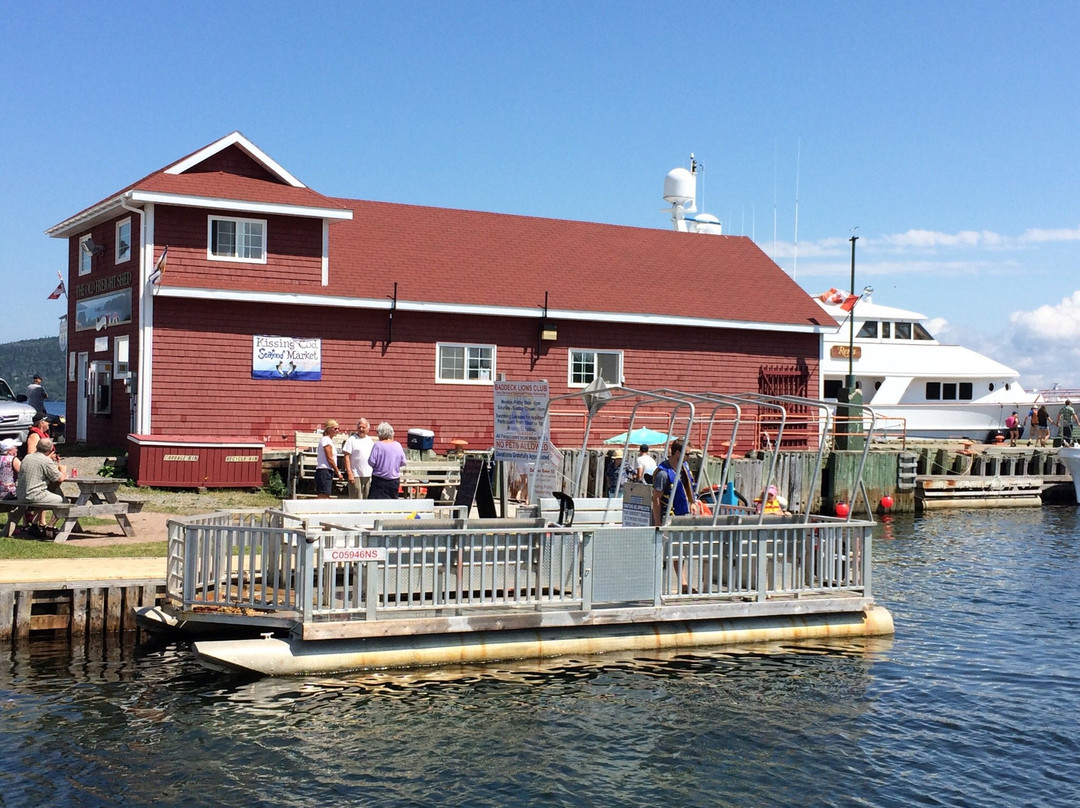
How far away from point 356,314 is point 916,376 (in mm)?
24759

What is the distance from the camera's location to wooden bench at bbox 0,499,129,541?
53.5 ft

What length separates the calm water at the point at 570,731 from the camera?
9.07 metres

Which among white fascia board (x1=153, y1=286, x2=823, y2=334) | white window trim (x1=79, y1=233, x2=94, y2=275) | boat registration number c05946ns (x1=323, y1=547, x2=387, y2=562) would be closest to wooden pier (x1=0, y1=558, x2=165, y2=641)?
boat registration number c05946ns (x1=323, y1=547, x2=387, y2=562)

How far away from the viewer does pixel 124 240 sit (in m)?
26.9

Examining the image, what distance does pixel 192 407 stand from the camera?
25.3 metres

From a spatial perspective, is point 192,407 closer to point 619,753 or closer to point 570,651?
point 570,651

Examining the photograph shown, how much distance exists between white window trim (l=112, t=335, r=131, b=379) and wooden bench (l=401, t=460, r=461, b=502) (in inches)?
301

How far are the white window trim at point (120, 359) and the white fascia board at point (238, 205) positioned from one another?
3.63 meters

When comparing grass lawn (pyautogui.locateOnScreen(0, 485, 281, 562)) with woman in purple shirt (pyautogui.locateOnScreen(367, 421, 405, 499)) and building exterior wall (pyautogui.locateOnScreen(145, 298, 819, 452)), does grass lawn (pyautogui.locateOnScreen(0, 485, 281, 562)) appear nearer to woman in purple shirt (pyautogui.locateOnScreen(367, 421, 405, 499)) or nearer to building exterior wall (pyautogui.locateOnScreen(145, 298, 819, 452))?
building exterior wall (pyautogui.locateOnScreen(145, 298, 819, 452))

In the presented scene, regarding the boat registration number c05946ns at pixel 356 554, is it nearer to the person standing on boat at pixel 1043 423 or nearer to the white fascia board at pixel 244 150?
the white fascia board at pixel 244 150

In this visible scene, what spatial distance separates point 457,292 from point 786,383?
35.3 feet

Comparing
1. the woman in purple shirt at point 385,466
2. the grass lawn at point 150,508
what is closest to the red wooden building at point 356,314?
the grass lawn at point 150,508

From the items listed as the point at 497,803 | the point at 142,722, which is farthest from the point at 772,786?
the point at 142,722

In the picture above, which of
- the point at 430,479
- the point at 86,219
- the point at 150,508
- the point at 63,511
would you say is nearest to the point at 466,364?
the point at 430,479
